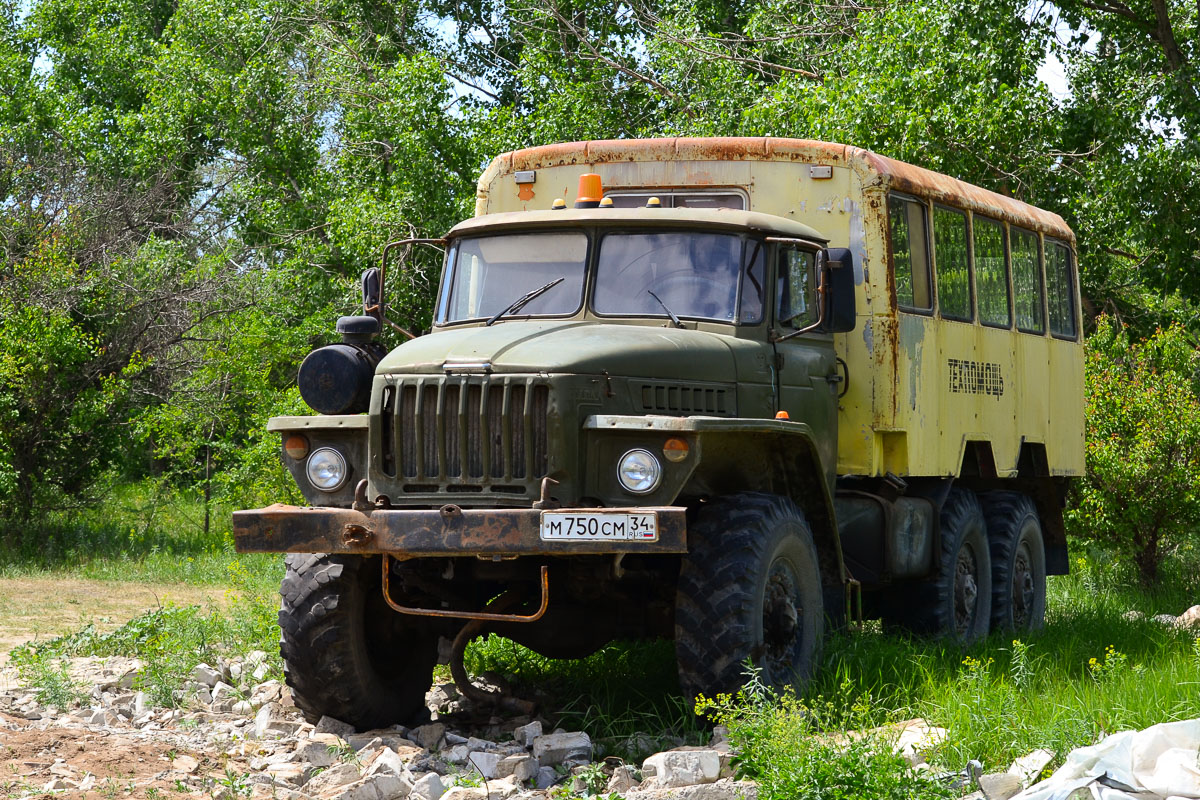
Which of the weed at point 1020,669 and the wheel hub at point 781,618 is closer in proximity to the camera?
the wheel hub at point 781,618

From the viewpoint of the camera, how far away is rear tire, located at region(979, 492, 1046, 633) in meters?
10.9

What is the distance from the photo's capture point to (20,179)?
1844cm

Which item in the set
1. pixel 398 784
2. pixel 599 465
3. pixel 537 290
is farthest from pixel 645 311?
pixel 398 784

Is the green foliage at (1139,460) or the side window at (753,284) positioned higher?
the side window at (753,284)

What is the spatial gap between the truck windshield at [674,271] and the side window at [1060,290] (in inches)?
192

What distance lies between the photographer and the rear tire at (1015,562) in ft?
35.7

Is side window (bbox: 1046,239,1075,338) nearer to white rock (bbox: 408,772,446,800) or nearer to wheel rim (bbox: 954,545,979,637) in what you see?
wheel rim (bbox: 954,545,979,637)

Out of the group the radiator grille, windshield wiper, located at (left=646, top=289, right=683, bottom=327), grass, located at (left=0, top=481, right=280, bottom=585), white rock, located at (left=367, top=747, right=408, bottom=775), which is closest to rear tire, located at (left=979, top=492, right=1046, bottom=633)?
windshield wiper, located at (left=646, top=289, right=683, bottom=327)

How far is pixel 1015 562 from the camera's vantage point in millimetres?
11109

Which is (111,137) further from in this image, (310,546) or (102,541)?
(310,546)

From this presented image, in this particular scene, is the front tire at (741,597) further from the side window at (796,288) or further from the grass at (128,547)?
the grass at (128,547)

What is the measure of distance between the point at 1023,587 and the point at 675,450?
5710 mm

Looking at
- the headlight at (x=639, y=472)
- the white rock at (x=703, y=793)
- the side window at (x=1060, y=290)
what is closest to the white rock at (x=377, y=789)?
the white rock at (x=703, y=793)

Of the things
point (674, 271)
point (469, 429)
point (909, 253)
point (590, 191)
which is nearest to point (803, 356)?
point (674, 271)
